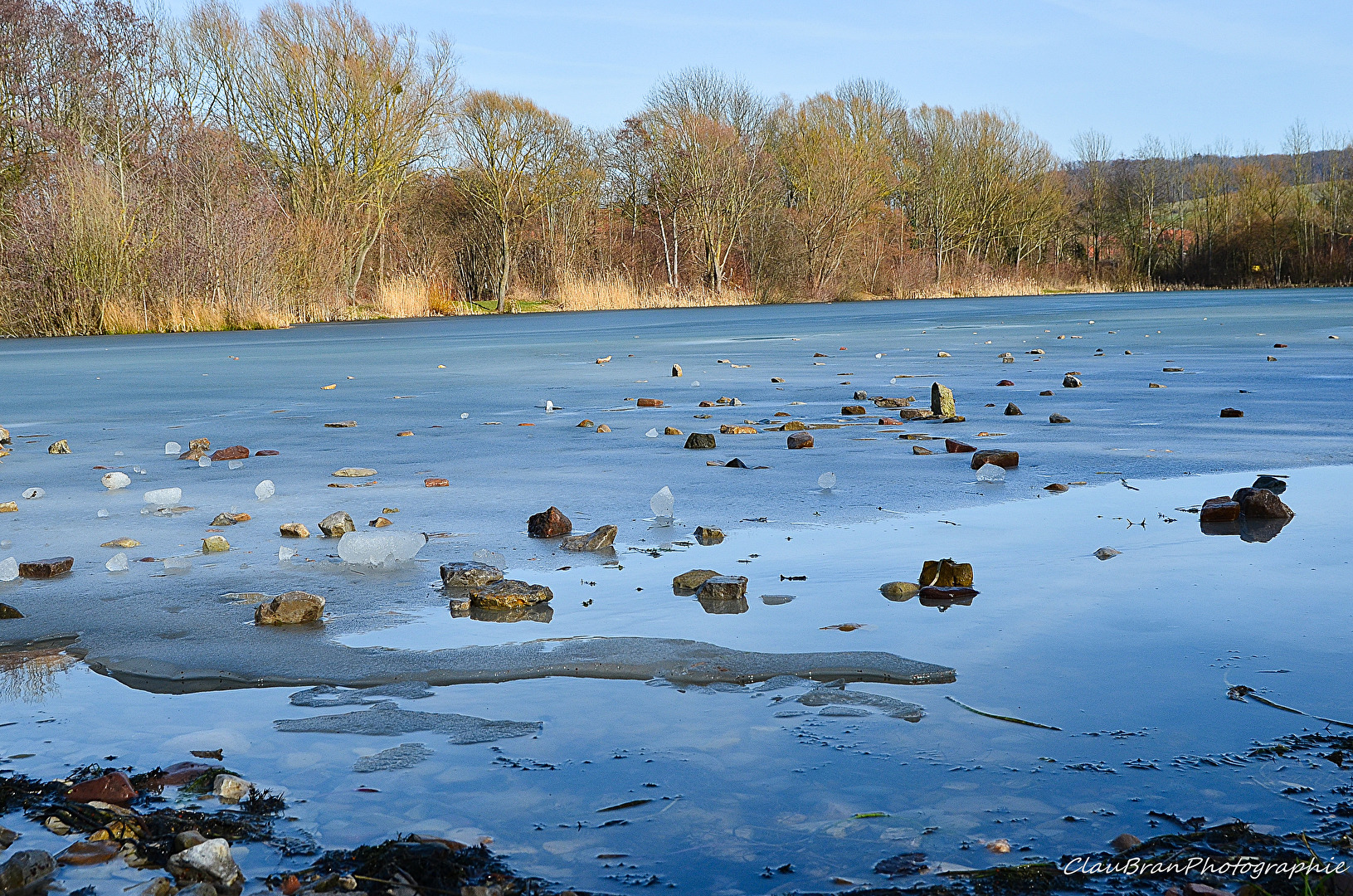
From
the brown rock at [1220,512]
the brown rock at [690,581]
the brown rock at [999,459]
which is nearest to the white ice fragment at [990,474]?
the brown rock at [999,459]

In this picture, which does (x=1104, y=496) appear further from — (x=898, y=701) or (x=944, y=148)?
(x=944, y=148)

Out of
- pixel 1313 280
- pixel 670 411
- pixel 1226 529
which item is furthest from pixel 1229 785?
pixel 1313 280

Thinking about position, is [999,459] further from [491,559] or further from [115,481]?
[115,481]

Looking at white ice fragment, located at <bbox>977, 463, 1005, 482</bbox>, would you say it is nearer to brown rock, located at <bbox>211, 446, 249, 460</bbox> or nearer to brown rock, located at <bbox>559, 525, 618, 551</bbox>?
brown rock, located at <bbox>559, 525, 618, 551</bbox>

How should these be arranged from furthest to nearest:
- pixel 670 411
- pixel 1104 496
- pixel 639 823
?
pixel 670 411
pixel 1104 496
pixel 639 823

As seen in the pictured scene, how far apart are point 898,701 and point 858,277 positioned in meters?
46.0

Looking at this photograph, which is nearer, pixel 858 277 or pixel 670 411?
pixel 670 411

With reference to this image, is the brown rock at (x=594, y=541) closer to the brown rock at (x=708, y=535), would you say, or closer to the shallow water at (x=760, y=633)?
the shallow water at (x=760, y=633)

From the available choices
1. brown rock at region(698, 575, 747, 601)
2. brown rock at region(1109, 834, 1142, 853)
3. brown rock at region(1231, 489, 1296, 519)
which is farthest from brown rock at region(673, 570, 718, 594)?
brown rock at region(1231, 489, 1296, 519)

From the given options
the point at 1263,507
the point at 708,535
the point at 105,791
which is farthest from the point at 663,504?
the point at 105,791

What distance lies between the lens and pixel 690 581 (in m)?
2.87

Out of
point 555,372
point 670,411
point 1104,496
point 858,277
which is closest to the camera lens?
point 1104,496

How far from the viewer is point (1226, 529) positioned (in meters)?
3.39

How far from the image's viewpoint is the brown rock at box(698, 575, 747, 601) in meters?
2.73
